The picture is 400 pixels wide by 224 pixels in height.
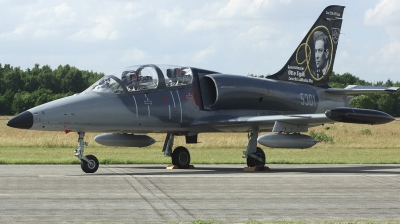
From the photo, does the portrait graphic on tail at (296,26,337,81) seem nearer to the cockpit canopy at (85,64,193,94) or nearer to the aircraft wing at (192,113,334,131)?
the aircraft wing at (192,113,334,131)

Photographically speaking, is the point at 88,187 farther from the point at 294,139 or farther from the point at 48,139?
the point at 48,139

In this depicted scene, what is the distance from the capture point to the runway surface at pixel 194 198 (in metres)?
10.3

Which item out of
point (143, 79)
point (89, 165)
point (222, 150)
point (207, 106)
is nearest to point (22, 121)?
point (89, 165)

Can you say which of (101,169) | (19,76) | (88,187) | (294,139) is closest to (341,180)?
(294,139)

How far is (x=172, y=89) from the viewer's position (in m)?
19.5

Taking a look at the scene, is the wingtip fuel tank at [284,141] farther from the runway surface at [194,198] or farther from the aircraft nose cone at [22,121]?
the aircraft nose cone at [22,121]

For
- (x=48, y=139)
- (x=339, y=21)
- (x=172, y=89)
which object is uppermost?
(x=339, y=21)

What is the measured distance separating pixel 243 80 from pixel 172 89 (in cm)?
258

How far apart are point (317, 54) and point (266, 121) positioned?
5.23m

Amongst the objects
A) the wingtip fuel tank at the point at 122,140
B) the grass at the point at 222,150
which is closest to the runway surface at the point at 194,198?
the wingtip fuel tank at the point at 122,140

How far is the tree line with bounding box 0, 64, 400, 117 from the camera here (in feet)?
285

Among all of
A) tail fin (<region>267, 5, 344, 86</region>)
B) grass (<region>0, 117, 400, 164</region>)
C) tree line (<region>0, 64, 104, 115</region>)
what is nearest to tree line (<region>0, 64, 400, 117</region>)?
tree line (<region>0, 64, 104, 115</region>)

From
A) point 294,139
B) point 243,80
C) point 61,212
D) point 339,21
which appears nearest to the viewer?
point 61,212

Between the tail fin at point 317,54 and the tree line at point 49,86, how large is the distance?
200 feet
